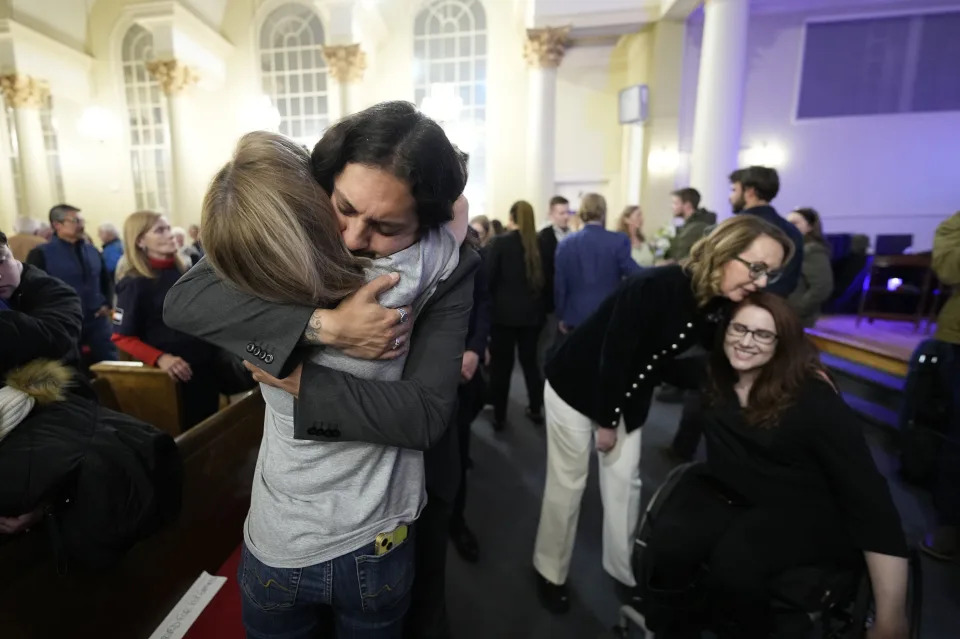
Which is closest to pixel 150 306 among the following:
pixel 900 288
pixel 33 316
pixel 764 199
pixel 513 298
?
pixel 33 316

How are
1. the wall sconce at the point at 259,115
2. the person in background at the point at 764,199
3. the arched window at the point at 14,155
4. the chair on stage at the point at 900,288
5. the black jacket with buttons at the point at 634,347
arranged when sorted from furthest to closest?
the wall sconce at the point at 259,115, the chair on stage at the point at 900,288, the arched window at the point at 14,155, the person in background at the point at 764,199, the black jacket with buttons at the point at 634,347

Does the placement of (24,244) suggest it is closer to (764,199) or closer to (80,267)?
(80,267)

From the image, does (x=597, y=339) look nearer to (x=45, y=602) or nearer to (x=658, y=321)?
(x=658, y=321)

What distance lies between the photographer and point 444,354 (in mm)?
865

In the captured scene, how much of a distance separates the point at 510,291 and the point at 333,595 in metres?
2.94

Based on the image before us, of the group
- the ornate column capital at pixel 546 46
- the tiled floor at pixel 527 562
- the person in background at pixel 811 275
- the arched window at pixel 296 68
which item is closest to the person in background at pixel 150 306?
the tiled floor at pixel 527 562

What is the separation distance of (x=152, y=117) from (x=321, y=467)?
13.1 meters

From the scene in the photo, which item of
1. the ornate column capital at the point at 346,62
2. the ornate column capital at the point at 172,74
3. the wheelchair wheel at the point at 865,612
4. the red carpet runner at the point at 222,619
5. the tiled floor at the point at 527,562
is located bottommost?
the tiled floor at the point at 527,562

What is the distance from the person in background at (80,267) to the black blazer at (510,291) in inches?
122

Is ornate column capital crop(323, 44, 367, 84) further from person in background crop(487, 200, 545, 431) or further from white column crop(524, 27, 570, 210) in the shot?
person in background crop(487, 200, 545, 431)

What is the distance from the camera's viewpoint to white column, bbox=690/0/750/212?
20.9 feet

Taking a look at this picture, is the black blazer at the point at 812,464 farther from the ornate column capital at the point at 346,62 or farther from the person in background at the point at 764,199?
the ornate column capital at the point at 346,62

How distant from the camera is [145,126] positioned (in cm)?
1086

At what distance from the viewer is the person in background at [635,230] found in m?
5.01
